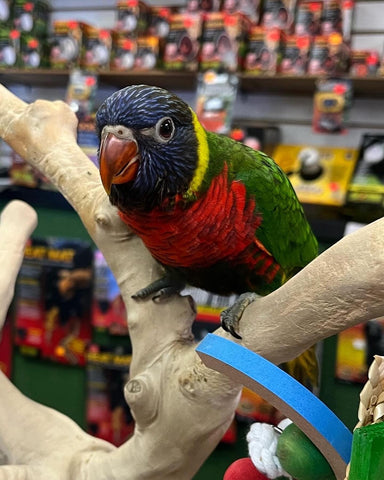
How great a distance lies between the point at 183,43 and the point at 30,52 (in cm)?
51

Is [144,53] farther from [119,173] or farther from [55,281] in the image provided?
[119,173]

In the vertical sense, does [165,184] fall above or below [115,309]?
above

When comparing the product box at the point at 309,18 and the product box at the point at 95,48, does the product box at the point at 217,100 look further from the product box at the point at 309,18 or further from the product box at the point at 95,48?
the product box at the point at 95,48

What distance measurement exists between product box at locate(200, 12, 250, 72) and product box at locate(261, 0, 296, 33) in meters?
0.08

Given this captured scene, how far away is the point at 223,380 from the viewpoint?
474mm

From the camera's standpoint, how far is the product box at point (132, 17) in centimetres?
148

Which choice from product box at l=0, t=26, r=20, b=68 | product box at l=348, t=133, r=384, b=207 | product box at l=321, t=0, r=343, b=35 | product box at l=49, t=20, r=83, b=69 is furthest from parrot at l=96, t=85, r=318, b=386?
product box at l=0, t=26, r=20, b=68

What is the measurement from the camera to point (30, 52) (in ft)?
5.24

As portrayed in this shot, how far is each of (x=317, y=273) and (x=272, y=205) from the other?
0.29 m

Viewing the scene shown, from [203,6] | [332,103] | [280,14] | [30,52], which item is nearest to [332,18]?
[280,14]

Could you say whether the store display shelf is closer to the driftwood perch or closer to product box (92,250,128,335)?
product box (92,250,128,335)

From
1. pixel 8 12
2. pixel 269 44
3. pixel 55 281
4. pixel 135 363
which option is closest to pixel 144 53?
pixel 269 44

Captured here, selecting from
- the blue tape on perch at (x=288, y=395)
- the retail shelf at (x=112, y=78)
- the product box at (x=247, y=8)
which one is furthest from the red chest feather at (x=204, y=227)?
the product box at (x=247, y=8)

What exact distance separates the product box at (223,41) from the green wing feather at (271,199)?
0.79 meters
